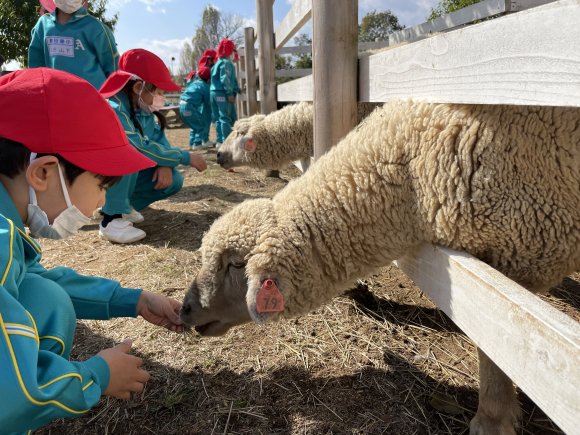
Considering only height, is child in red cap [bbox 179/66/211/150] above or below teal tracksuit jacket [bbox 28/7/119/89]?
below

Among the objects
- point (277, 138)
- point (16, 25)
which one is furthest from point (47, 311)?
point (16, 25)

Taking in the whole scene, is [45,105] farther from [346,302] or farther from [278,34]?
[278,34]

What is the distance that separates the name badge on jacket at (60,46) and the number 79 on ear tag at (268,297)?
4055 mm

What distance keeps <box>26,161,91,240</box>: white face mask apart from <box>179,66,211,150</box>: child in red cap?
33.3 feet

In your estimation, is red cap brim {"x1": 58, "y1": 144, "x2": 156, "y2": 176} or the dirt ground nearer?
red cap brim {"x1": 58, "y1": 144, "x2": 156, "y2": 176}

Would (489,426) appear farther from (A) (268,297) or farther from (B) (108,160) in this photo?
(B) (108,160)

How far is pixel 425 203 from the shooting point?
5.54ft

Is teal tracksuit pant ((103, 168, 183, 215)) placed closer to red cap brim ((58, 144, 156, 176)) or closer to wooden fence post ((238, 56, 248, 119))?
red cap brim ((58, 144, 156, 176))

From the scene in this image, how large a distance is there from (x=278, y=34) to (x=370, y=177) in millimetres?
4049

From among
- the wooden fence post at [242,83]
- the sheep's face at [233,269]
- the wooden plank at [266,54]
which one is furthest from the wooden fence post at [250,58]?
the sheep's face at [233,269]

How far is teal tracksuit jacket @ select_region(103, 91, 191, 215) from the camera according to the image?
3.92 meters

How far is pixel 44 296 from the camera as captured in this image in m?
1.49

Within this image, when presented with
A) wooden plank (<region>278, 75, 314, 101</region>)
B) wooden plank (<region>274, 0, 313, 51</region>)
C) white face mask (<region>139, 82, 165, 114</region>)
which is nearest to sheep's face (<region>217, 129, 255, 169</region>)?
wooden plank (<region>278, 75, 314, 101</region>)

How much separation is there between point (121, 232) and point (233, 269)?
2.59 m
